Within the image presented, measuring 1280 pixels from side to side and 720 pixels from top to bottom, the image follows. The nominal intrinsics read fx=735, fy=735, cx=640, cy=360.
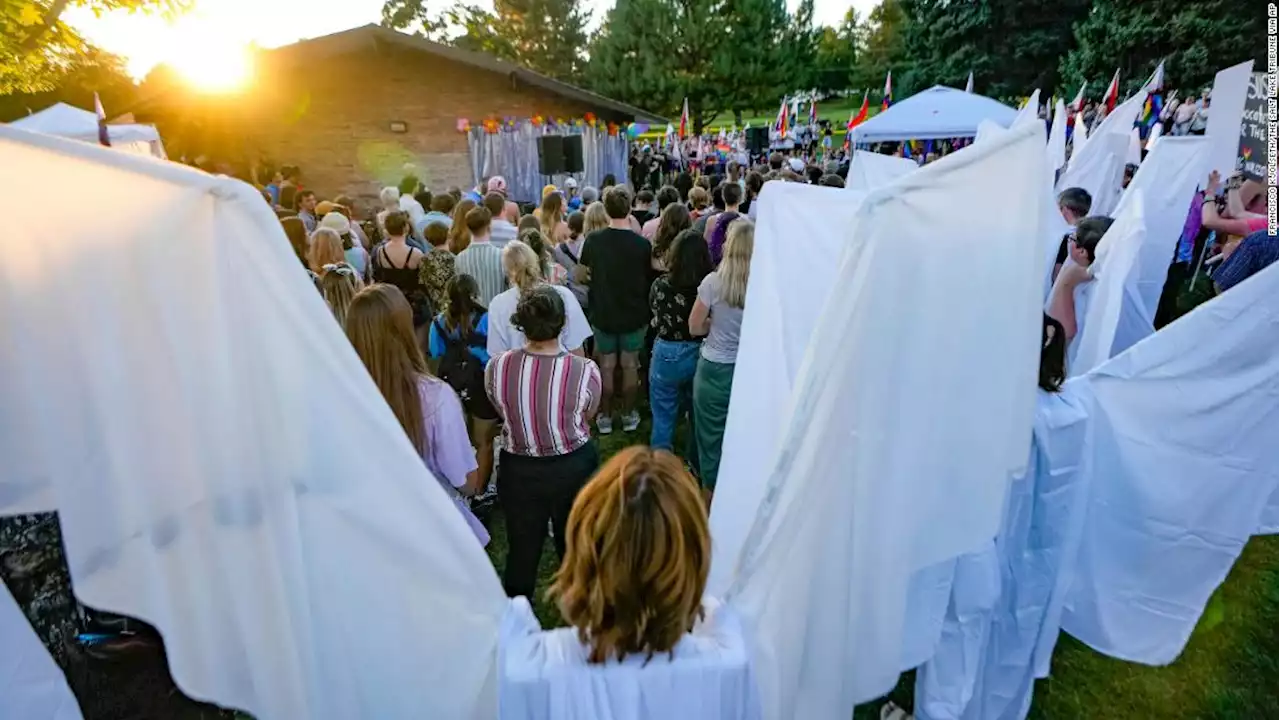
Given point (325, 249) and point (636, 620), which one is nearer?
point (636, 620)

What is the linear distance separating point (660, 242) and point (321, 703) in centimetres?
420

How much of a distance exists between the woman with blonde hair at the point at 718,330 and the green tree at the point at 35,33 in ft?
33.6

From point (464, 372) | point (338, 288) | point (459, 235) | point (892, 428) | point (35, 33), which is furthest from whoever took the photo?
point (35, 33)

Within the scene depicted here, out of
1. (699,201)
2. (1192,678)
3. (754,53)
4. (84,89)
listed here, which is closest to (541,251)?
(699,201)

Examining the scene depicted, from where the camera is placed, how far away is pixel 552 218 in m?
6.47

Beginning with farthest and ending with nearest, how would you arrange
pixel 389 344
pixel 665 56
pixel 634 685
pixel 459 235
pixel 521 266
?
pixel 665 56 < pixel 459 235 < pixel 521 266 < pixel 389 344 < pixel 634 685

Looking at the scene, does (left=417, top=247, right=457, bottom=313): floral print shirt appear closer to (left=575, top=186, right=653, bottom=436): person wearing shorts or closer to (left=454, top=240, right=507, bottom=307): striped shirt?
(left=454, top=240, right=507, bottom=307): striped shirt

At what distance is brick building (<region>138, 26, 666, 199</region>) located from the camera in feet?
47.3

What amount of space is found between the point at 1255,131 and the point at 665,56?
30000 millimetres

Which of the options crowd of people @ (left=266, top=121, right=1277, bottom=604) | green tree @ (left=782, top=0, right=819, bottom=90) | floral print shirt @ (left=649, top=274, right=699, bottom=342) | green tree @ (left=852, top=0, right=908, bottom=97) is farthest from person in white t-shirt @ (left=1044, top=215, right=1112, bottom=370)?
green tree @ (left=852, top=0, right=908, bottom=97)

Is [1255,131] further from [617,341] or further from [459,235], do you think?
[459,235]

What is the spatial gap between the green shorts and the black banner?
5.02 m

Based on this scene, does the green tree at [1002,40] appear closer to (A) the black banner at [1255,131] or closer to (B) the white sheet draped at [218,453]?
(A) the black banner at [1255,131]

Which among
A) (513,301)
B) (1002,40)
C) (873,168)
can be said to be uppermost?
(1002,40)
